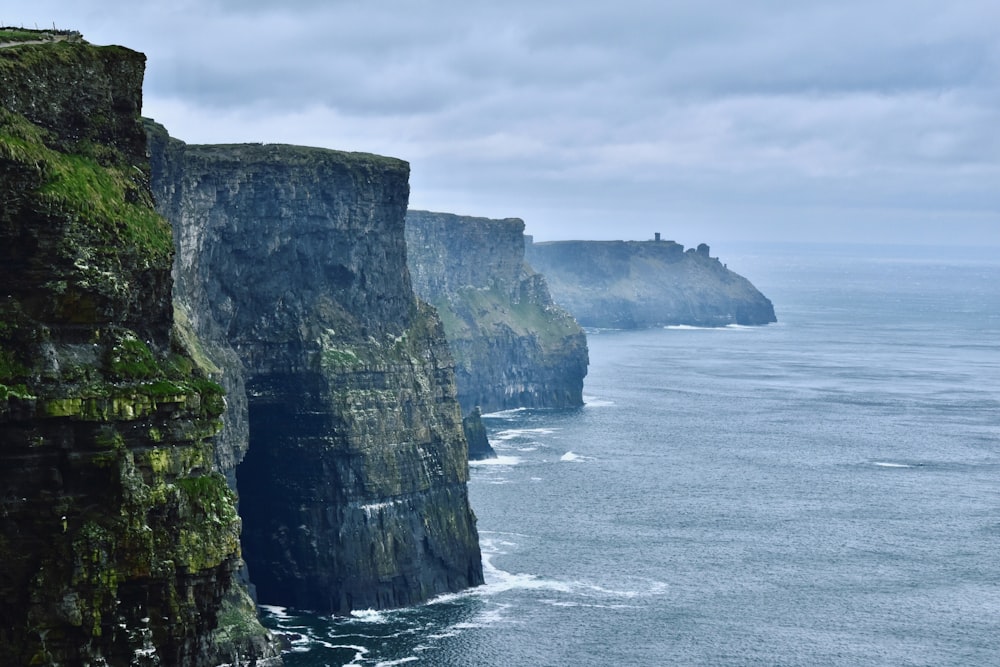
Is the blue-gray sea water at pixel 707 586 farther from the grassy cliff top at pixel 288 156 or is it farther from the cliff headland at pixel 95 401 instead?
the cliff headland at pixel 95 401

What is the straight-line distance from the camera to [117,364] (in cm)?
7081

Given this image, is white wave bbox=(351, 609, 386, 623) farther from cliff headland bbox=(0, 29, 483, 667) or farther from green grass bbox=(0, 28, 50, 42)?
green grass bbox=(0, 28, 50, 42)

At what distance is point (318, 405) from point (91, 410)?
75130 millimetres

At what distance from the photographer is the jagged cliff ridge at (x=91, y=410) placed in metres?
67.6

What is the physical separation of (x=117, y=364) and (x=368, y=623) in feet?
230

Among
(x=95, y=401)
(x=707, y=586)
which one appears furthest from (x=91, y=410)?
(x=707, y=586)

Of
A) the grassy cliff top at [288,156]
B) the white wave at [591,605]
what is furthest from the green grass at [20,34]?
the white wave at [591,605]

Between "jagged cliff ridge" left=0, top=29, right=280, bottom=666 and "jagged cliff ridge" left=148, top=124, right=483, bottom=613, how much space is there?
62144 millimetres

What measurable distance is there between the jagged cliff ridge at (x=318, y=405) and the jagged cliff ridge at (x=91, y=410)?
62144 millimetres

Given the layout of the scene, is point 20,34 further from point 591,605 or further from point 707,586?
point 707,586

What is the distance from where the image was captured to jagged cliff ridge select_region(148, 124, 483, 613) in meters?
142

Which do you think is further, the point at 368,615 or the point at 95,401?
the point at 368,615

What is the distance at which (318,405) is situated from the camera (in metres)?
144

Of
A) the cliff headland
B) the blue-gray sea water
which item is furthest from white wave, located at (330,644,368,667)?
the cliff headland
